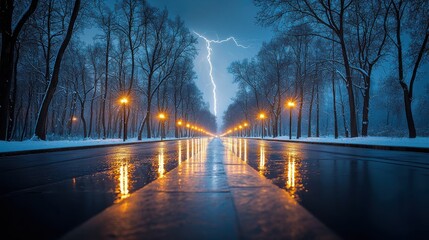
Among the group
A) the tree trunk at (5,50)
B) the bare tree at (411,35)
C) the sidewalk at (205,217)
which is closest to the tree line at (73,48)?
the tree trunk at (5,50)

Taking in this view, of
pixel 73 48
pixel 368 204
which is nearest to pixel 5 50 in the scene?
pixel 368 204

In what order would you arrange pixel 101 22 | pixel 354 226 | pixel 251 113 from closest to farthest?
1. pixel 354 226
2. pixel 101 22
3. pixel 251 113

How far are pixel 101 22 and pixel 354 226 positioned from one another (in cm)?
3299

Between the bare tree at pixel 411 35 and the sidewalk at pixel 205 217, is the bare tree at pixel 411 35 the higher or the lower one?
the higher one

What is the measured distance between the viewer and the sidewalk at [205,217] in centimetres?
158

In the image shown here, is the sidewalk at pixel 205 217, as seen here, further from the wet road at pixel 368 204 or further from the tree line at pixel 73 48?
the tree line at pixel 73 48

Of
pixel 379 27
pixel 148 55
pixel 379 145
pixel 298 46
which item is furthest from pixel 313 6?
pixel 148 55

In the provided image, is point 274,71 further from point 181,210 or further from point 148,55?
point 181,210

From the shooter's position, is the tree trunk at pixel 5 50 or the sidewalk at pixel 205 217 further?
the tree trunk at pixel 5 50

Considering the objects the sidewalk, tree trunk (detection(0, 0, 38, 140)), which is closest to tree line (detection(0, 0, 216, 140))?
tree trunk (detection(0, 0, 38, 140))

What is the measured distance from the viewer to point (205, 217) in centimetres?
192

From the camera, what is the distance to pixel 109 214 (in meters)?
2.02

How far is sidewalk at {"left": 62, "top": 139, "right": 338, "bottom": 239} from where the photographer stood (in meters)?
1.58

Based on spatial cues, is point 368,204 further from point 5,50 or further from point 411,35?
point 411,35
